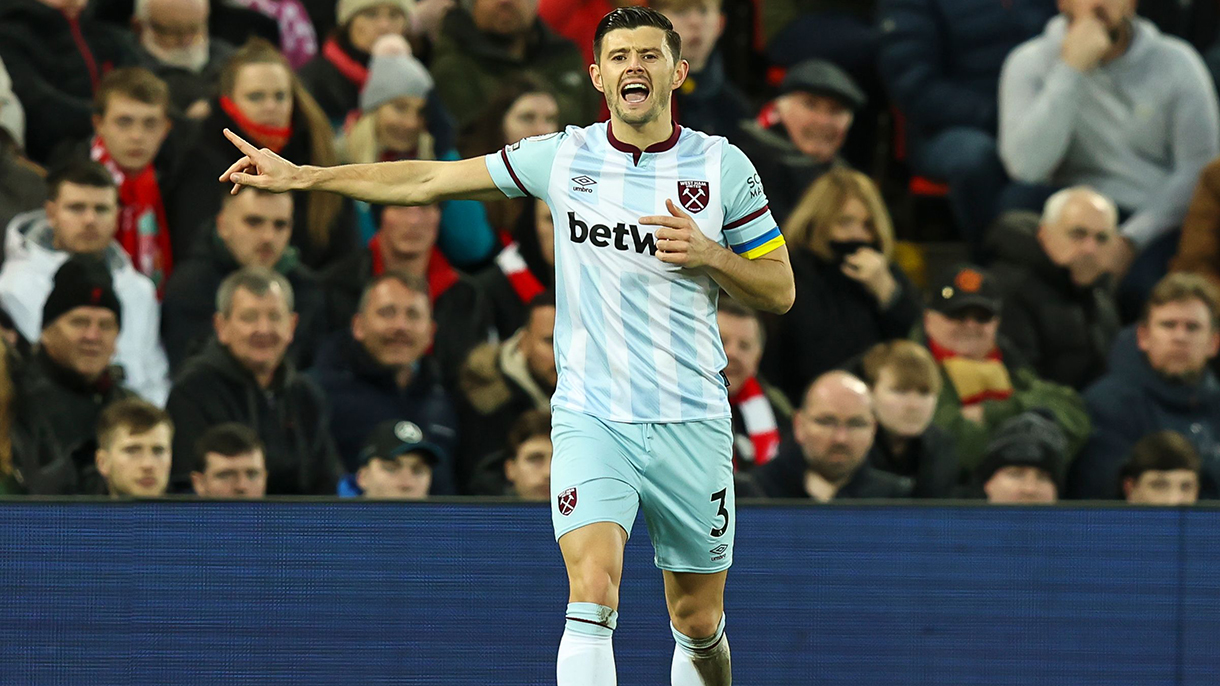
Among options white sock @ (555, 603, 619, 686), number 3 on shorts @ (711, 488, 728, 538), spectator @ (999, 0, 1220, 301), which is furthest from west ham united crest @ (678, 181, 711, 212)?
spectator @ (999, 0, 1220, 301)

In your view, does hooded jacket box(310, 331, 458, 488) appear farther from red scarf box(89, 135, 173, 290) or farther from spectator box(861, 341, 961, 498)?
spectator box(861, 341, 961, 498)

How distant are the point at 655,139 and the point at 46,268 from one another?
3.33m

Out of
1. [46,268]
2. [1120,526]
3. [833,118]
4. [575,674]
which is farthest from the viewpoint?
[833,118]

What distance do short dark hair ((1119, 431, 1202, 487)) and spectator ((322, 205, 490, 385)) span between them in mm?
2825

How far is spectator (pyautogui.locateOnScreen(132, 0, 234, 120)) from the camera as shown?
8336 millimetres

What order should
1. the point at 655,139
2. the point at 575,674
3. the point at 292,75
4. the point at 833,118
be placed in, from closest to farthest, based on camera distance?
1. the point at 575,674
2. the point at 655,139
3. the point at 292,75
4. the point at 833,118

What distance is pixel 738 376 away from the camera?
7.63 metres

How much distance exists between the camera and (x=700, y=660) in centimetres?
538

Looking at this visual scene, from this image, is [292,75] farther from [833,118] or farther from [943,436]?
[943,436]

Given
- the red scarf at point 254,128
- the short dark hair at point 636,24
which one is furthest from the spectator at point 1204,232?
the short dark hair at point 636,24

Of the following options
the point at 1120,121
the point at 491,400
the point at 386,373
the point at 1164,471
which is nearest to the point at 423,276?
the point at 386,373

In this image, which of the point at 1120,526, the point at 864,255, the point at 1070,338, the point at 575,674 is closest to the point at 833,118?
the point at 864,255

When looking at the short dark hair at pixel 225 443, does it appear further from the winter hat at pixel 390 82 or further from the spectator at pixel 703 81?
the spectator at pixel 703 81

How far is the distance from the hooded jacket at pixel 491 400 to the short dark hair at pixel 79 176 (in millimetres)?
1687
